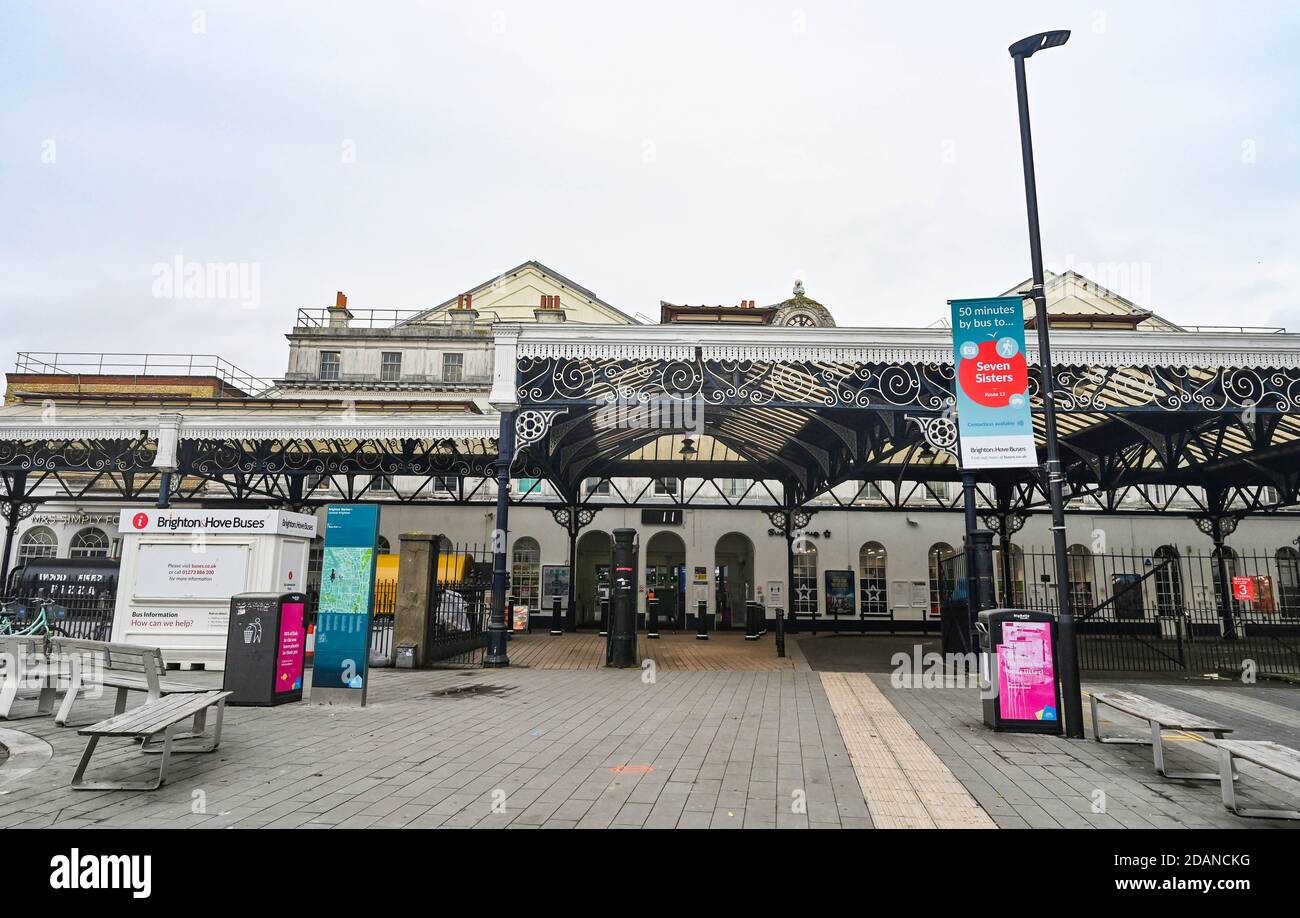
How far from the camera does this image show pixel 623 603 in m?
12.9

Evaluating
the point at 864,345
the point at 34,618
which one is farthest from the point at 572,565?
the point at 864,345

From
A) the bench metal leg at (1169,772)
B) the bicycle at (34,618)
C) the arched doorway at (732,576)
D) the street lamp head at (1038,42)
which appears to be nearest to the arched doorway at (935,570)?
the arched doorway at (732,576)

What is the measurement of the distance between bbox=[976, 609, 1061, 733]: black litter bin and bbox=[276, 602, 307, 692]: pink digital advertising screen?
753 cm

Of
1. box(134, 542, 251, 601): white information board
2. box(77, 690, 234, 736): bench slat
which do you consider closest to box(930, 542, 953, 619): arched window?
box(134, 542, 251, 601): white information board

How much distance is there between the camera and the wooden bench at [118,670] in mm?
6273

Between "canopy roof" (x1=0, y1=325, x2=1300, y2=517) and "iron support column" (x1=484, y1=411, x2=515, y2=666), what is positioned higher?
"canopy roof" (x1=0, y1=325, x2=1300, y2=517)

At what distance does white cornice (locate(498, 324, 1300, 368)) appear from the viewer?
11.8 meters

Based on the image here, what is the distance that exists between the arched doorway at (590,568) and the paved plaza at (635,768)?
56.8ft

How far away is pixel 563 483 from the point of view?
20266 millimetres

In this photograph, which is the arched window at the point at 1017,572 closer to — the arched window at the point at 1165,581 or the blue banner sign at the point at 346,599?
the arched window at the point at 1165,581

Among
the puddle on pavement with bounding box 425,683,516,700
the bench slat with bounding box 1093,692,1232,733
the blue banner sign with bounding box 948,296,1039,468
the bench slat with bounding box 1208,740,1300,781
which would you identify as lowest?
the puddle on pavement with bounding box 425,683,516,700

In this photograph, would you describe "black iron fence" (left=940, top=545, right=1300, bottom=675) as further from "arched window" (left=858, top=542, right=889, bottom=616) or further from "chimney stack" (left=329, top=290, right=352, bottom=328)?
"chimney stack" (left=329, top=290, right=352, bottom=328)

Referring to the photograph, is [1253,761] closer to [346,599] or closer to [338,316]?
[346,599]
